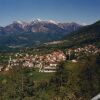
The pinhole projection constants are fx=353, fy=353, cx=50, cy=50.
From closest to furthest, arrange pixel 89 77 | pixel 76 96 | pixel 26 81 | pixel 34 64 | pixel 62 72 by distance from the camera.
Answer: pixel 76 96
pixel 89 77
pixel 62 72
pixel 26 81
pixel 34 64

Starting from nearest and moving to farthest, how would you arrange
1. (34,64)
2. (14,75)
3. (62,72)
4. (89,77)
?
(89,77) → (62,72) → (14,75) → (34,64)

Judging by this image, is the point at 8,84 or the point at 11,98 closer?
the point at 11,98

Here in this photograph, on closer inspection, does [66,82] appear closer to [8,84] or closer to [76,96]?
[76,96]

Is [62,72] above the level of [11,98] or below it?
above

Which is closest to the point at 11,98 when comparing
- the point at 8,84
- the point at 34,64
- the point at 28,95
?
the point at 28,95

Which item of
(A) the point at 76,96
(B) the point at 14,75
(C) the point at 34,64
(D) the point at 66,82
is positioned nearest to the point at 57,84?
(D) the point at 66,82

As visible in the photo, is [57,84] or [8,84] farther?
[8,84]

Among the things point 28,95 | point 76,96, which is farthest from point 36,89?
point 76,96

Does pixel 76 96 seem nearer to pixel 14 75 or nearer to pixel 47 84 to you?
pixel 47 84

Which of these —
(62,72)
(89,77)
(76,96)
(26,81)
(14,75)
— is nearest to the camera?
(76,96)
